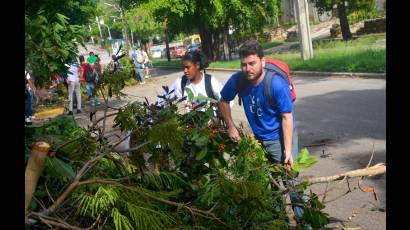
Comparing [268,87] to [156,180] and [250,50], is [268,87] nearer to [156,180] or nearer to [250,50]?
[250,50]

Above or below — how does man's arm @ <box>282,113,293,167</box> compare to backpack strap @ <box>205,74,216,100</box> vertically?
below

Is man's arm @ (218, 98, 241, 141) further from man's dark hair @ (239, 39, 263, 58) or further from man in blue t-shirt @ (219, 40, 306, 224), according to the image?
man's dark hair @ (239, 39, 263, 58)

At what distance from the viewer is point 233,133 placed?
12.4ft

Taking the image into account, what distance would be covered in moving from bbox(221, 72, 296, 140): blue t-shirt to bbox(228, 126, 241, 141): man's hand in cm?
39

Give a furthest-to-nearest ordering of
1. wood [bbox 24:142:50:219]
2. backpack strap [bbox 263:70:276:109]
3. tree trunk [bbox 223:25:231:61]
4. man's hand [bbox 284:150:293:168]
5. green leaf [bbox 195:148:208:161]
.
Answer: tree trunk [bbox 223:25:231:61], backpack strap [bbox 263:70:276:109], man's hand [bbox 284:150:293:168], green leaf [bbox 195:148:208:161], wood [bbox 24:142:50:219]

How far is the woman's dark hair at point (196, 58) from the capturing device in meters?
5.08

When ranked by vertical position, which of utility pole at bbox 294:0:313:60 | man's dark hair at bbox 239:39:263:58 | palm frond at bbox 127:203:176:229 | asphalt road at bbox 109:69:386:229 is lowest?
asphalt road at bbox 109:69:386:229

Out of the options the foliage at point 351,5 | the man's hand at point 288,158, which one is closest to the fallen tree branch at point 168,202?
the man's hand at point 288,158

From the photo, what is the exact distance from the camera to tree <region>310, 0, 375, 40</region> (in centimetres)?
3206

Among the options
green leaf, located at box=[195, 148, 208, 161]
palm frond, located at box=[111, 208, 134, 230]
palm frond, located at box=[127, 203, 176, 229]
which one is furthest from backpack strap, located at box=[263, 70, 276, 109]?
palm frond, located at box=[111, 208, 134, 230]
